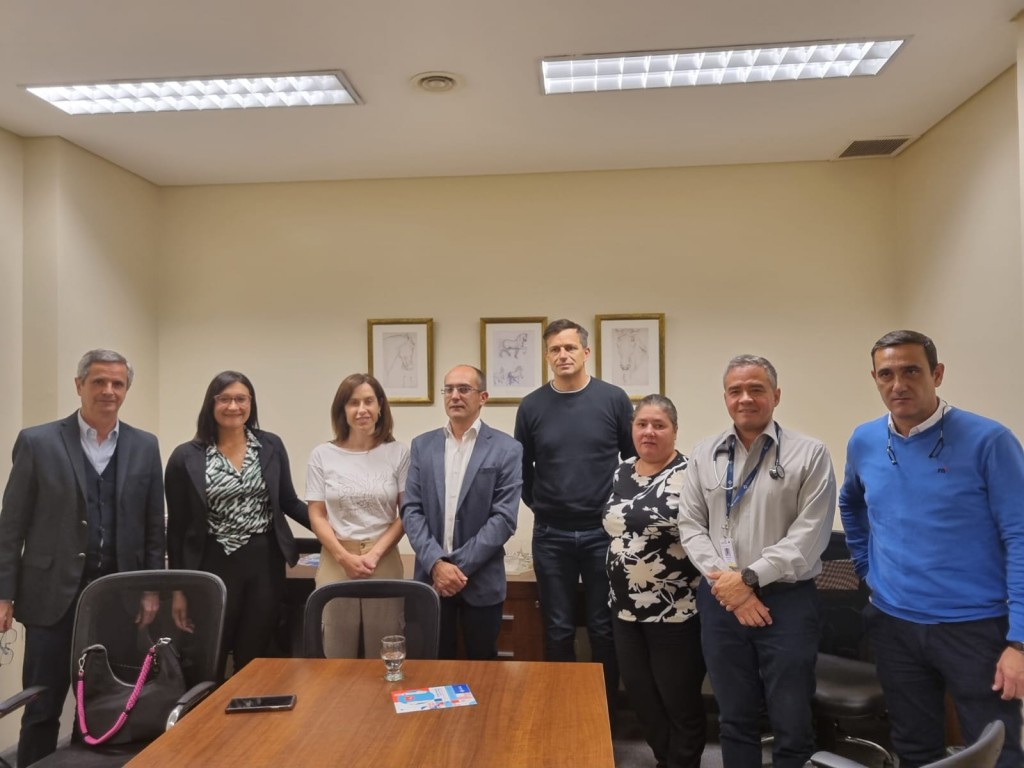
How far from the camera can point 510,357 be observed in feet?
14.0

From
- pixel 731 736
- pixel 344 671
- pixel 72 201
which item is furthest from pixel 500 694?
pixel 72 201

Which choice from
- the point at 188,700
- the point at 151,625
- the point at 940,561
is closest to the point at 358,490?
the point at 151,625

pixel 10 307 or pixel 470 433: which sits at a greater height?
pixel 10 307

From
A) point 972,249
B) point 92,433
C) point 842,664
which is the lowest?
point 842,664

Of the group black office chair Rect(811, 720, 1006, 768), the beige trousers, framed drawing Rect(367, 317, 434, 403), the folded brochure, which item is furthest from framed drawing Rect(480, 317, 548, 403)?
black office chair Rect(811, 720, 1006, 768)

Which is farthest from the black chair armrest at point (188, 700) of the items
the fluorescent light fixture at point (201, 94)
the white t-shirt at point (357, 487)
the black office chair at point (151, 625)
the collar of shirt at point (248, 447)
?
the fluorescent light fixture at point (201, 94)

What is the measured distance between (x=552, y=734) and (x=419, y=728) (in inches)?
13.0

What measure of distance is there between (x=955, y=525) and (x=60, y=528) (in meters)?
3.16

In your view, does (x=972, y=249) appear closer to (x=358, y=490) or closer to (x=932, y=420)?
(x=932, y=420)

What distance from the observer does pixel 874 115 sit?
11.1ft

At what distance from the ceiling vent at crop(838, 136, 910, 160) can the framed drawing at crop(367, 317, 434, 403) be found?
8.42ft

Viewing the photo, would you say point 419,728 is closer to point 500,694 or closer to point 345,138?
point 500,694

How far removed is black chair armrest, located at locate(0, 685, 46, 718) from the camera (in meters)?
1.98

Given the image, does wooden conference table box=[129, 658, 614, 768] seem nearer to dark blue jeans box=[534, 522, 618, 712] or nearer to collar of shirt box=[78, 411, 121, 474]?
dark blue jeans box=[534, 522, 618, 712]
